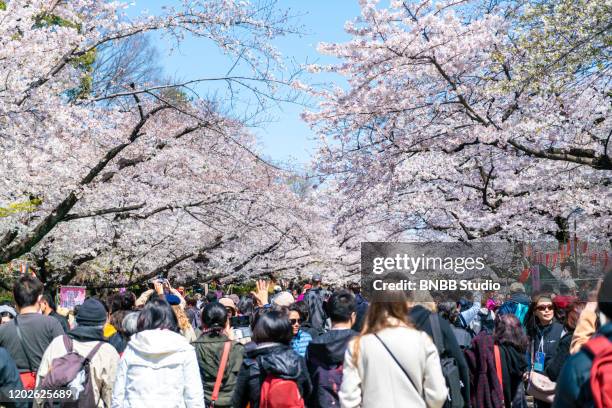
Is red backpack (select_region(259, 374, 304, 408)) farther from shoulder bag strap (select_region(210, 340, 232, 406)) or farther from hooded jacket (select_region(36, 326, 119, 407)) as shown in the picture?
hooded jacket (select_region(36, 326, 119, 407))

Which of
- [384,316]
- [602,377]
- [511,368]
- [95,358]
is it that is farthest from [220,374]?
[602,377]

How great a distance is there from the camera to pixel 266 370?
4078 millimetres

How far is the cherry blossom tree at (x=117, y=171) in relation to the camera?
28.5ft

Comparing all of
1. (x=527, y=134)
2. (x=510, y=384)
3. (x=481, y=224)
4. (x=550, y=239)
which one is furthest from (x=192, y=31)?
(x=550, y=239)

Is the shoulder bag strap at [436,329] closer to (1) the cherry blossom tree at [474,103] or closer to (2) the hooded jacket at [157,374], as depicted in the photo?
(2) the hooded jacket at [157,374]

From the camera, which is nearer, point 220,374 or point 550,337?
point 220,374

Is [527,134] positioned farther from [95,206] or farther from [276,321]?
[95,206]

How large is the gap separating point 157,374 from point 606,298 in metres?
2.73

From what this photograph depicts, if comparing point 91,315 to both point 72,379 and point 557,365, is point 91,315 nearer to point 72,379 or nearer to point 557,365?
point 72,379

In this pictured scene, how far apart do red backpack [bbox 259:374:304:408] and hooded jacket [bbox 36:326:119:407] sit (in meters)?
1.22

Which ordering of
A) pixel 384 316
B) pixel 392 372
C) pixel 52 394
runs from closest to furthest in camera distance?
1. pixel 392 372
2. pixel 384 316
3. pixel 52 394

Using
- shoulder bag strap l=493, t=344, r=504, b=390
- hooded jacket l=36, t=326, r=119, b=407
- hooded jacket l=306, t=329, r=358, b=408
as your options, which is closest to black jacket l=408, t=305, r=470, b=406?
hooded jacket l=306, t=329, r=358, b=408

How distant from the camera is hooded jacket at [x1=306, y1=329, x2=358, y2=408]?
4.24 meters

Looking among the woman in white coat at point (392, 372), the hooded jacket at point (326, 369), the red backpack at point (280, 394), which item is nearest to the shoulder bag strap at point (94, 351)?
the red backpack at point (280, 394)
